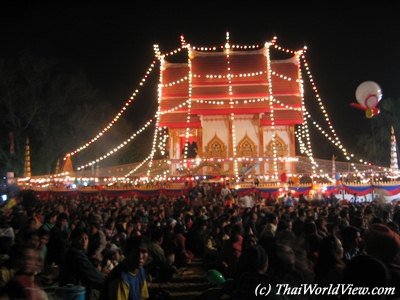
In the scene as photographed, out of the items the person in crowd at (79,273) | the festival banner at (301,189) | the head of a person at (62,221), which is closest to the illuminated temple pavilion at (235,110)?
the festival banner at (301,189)


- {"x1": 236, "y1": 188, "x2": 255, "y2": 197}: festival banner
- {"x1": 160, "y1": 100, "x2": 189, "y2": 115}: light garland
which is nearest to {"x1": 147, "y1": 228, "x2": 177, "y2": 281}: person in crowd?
{"x1": 236, "y1": 188, "x2": 255, "y2": 197}: festival banner

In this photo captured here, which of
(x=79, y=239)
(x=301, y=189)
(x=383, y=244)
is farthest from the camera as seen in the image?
(x=301, y=189)

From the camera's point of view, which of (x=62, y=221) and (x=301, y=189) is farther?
(x=301, y=189)

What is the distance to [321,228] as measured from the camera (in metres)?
8.68

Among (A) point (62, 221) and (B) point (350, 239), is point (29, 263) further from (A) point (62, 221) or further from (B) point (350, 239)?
(A) point (62, 221)

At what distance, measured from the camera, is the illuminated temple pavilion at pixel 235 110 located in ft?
107

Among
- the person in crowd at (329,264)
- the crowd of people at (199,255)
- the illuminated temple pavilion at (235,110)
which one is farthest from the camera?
the illuminated temple pavilion at (235,110)

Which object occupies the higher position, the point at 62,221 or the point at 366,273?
the point at 366,273

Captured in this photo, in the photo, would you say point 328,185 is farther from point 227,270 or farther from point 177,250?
point 227,270

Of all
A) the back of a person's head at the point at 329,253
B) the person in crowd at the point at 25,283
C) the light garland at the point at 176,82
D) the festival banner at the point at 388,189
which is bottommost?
the festival banner at the point at 388,189

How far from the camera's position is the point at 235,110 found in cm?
3238

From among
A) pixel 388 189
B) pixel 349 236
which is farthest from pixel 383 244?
pixel 388 189

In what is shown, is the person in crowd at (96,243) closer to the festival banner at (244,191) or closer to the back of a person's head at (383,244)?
the back of a person's head at (383,244)

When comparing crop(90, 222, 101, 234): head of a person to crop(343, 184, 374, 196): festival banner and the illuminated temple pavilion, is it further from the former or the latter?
the illuminated temple pavilion
